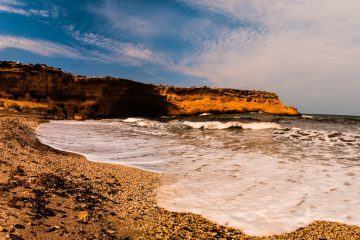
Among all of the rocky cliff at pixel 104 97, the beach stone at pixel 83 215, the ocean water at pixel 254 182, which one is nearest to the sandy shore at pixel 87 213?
the beach stone at pixel 83 215

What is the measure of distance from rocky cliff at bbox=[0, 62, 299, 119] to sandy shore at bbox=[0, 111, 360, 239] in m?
22.7

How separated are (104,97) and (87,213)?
27909 mm

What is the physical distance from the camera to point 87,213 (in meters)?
3.66

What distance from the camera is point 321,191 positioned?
5.30 m

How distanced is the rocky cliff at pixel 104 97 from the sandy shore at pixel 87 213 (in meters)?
22.7

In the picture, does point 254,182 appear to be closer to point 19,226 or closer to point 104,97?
point 19,226

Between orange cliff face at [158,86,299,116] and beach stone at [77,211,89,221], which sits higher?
orange cliff face at [158,86,299,116]

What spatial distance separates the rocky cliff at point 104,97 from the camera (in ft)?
85.2

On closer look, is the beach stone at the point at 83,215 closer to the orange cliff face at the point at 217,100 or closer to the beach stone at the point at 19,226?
the beach stone at the point at 19,226

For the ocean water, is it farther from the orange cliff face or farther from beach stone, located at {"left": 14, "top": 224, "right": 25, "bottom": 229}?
the orange cliff face

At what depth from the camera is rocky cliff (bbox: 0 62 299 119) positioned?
85.2 feet

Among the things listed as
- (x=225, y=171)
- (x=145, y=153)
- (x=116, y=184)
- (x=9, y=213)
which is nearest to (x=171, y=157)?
(x=145, y=153)

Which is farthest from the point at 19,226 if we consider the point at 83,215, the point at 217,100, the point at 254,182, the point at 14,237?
the point at 217,100

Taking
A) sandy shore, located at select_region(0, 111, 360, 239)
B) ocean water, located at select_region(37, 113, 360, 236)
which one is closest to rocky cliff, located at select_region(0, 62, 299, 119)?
ocean water, located at select_region(37, 113, 360, 236)
